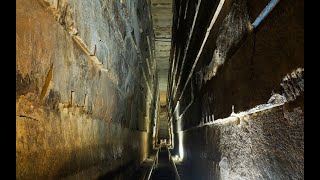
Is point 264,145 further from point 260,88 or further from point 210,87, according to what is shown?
point 210,87

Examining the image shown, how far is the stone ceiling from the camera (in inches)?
423

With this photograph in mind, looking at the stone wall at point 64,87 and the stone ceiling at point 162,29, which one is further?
the stone ceiling at point 162,29

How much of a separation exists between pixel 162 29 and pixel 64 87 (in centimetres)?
1126

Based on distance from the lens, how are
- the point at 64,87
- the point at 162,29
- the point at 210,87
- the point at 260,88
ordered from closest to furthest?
the point at 260,88 < the point at 64,87 < the point at 210,87 < the point at 162,29

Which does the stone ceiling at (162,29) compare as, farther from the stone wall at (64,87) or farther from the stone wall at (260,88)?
the stone wall at (260,88)

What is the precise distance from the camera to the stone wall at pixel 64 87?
1330 millimetres

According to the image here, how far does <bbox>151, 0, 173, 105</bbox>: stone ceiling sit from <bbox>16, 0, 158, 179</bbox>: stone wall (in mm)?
7401

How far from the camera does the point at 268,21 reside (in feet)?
4.40

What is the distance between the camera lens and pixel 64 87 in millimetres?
1872

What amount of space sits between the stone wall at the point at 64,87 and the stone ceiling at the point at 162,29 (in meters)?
7.40

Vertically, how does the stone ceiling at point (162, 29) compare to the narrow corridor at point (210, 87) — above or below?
above

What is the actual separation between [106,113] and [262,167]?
209 centimetres

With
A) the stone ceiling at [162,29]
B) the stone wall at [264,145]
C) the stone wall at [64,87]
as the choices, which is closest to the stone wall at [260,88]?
the stone wall at [264,145]

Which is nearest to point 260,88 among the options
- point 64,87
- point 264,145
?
point 264,145
